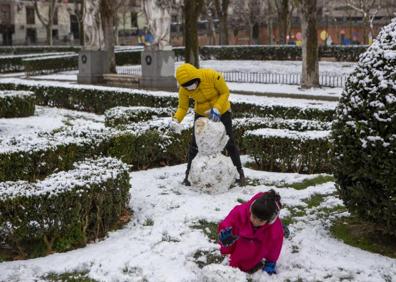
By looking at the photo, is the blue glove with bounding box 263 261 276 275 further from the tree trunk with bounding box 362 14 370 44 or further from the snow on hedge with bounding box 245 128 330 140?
the tree trunk with bounding box 362 14 370 44

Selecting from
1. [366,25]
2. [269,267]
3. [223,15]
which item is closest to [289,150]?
[269,267]

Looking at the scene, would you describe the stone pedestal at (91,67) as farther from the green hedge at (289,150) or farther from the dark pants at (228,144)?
the dark pants at (228,144)

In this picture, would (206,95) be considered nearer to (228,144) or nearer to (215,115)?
(215,115)

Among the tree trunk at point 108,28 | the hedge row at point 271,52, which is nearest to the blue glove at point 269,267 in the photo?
the tree trunk at point 108,28

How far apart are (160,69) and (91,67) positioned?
4.48 m

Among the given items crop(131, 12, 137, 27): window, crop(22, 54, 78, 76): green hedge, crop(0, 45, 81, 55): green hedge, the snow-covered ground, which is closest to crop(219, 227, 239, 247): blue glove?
the snow-covered ground

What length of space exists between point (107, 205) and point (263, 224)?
231 centimetres

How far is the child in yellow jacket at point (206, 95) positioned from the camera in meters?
7.61

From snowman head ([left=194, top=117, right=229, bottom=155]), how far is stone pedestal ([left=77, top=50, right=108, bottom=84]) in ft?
55.5

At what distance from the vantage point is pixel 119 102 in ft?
53.8

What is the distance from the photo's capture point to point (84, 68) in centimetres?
2408

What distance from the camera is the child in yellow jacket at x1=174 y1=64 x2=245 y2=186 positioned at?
7.61 m

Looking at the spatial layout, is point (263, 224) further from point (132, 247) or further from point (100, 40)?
point (100, 40)

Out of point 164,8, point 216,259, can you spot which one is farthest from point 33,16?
point 216,259
